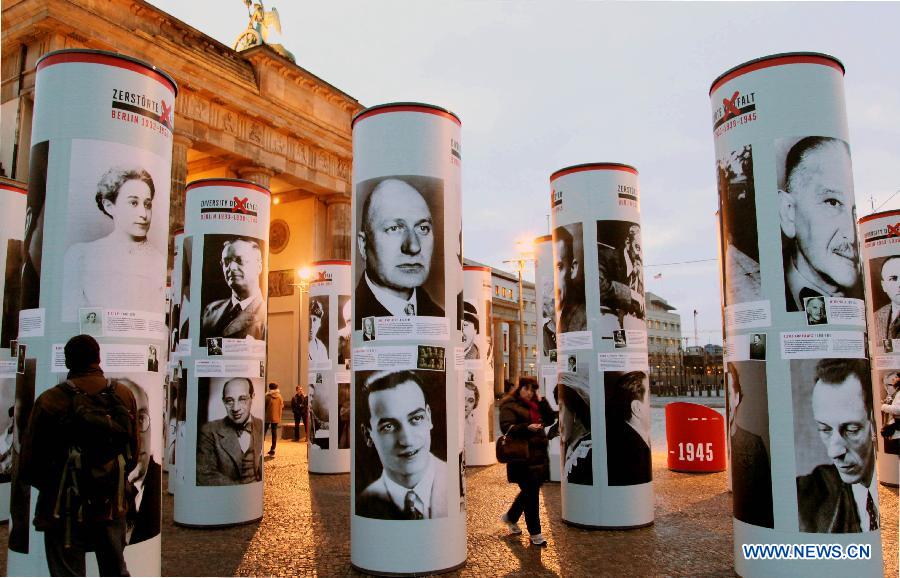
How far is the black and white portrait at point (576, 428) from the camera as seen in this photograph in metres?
7.88

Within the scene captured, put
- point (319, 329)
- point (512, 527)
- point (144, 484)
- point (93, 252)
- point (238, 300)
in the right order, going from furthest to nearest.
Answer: point (319, 329) < point (238, 300) < point (512, 527) < point (144, 484) < point (93, 252)

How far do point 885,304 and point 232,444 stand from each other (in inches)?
411

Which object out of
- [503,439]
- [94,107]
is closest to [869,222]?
[503,439]

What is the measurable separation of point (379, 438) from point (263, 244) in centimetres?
389

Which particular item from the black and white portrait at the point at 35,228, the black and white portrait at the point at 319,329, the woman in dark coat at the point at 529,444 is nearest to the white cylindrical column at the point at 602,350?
the woman in dark coat at the point at 529,444

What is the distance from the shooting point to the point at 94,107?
5.36 m

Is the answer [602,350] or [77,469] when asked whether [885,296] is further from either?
[77,469]

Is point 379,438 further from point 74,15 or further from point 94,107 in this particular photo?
point 74,15

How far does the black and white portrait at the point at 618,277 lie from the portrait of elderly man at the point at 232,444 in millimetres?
4676

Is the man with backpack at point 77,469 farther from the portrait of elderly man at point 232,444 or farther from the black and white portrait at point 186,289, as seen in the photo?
the black and white portrait at point 186,289

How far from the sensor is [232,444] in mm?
8445

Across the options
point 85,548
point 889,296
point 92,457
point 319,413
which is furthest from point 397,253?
point 889,296

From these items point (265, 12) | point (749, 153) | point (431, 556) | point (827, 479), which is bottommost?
point (431, 556)

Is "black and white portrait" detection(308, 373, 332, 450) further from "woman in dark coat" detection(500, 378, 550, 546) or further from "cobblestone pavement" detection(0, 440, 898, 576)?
"woman in dark coat" detection(500, 378, 550, 546)
